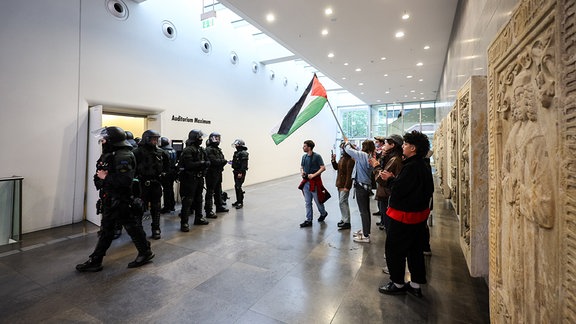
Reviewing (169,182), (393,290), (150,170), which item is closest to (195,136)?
(150,170)

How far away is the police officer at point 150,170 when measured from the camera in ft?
13.9

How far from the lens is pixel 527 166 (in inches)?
47.3

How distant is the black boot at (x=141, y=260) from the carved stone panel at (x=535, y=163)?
3719mm

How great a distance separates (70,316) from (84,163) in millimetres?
3971

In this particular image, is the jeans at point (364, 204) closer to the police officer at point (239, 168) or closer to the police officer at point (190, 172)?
the police officer at point (190, 172)

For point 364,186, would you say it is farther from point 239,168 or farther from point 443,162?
point 239,168

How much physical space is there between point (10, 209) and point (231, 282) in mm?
4288

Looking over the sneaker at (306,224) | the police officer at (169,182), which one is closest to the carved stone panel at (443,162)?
the sneaker at (306,224)

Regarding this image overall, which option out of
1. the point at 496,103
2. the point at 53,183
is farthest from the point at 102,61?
the point at 496,103

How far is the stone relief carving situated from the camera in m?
1.02

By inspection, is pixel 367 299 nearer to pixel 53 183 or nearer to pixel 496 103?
pixel 496 103

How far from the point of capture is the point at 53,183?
189 inches

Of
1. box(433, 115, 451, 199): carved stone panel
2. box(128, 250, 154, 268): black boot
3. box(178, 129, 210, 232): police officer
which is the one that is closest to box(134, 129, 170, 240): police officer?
box(178, 129, 210, 232): police officer

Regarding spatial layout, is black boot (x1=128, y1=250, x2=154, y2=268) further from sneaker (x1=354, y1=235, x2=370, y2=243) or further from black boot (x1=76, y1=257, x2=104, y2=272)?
sneaker (x1=354, y1=235, x2=370, y2=243)
